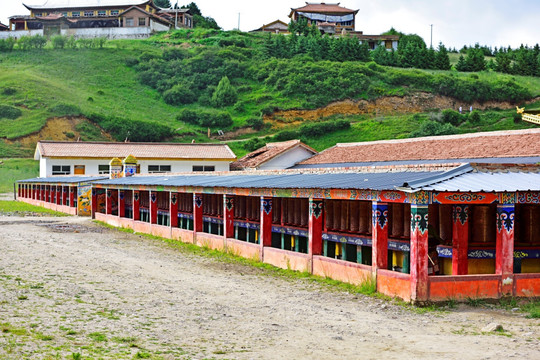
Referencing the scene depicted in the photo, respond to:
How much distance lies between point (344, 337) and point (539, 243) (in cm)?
640

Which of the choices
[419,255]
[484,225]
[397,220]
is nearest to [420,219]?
[419,255]

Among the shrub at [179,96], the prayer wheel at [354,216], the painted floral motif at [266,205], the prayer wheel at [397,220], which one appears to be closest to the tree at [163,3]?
the shrub at [179,96]

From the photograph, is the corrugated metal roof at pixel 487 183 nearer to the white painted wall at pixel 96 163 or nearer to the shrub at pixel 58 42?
the white painted wall at pixel 96 163

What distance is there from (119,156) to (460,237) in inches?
1776

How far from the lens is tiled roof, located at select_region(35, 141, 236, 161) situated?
5616cm

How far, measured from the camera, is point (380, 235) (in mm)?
13742

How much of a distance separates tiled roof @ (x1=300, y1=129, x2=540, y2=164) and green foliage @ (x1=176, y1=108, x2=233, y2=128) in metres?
36.2

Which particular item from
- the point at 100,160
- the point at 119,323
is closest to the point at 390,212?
the point at 119,323

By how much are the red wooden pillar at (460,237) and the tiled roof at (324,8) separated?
119414mm

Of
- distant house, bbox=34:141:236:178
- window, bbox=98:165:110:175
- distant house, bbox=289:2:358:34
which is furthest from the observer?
distant house, bbox=289:2:358:34

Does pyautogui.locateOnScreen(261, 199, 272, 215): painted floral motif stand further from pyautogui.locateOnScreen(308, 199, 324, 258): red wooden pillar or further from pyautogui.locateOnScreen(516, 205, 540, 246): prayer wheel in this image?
pyautogui.locateOnScreen(516, 205, 540, 246): prayer wheel

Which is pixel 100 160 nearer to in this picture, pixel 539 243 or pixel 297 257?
pixel 297 257

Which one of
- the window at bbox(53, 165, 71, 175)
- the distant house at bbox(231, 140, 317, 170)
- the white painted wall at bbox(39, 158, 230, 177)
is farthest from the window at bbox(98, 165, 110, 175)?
the distant house at bbox(231, 140, 317, 170)

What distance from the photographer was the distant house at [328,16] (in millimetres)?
129500
